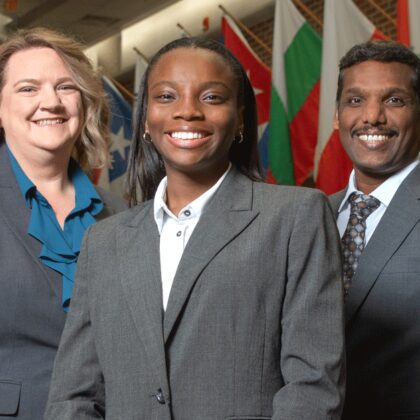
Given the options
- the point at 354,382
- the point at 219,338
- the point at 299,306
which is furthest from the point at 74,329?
the point at 354,382

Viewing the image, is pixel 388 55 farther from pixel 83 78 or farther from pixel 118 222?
pixel 118 222

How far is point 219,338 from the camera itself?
180 centimetres

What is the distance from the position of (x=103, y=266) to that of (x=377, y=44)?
3.97 ft

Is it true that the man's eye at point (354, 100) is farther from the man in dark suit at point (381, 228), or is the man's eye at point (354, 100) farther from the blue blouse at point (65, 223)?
the blue blouse at point (65, 223)

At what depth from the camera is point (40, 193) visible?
9.11ft

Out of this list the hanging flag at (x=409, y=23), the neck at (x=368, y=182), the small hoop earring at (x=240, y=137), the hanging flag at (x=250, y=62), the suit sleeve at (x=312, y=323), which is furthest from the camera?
the hanging flag at (x=250, y=62)

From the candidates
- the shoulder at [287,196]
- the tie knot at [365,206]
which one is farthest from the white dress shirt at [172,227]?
the tie knot at [365,206]

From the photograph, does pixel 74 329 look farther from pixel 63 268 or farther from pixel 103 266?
pixel 63 268

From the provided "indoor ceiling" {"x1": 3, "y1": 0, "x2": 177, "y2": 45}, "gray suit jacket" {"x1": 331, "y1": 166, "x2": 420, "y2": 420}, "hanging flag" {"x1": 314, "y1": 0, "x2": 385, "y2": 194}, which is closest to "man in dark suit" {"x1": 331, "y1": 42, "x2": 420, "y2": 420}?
"gray suit jacket" {"x1": 331, "y1": 166, "x2": 420, "y2": 420}

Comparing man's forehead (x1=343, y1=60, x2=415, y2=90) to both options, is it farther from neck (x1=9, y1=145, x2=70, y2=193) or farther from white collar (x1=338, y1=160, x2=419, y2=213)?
neck (x1=9, y1=145, x2=70, y2=193)

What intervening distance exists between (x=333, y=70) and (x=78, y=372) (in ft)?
15.9

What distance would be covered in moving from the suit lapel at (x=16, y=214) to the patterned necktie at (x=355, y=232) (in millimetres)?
790

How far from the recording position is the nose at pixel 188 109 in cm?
194

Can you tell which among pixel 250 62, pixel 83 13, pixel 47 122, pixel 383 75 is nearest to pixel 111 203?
pixel 47 122
